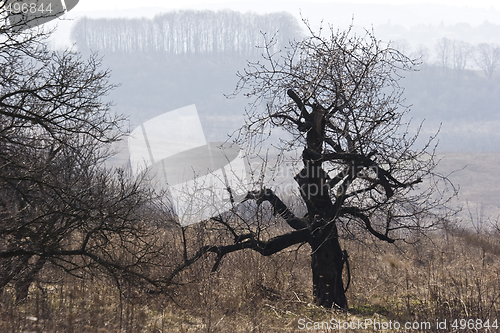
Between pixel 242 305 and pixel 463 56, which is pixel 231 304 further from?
pixel 463 56

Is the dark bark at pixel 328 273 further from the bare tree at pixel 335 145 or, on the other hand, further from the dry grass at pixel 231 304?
the dry grass at pixel 231 304

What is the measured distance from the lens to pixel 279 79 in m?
8.91

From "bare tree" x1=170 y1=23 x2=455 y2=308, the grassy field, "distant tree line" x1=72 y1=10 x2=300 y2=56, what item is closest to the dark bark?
"bare tree" x1=170 y1=23 x2=455 y2=308

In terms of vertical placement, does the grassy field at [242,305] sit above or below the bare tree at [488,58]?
below

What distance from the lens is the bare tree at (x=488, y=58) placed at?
111 metres

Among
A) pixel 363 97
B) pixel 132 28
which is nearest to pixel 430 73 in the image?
pixel 132 28

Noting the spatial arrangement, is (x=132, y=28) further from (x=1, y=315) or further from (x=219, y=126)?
(x=1, y=315)

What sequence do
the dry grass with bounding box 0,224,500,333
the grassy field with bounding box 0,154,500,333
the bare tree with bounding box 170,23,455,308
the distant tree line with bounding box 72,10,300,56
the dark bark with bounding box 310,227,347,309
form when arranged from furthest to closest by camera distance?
1. the distant tree line with bounding box 72,10,300,56
2. the dark bark with bounding box 310,227,347,309
3. the bare tree with bounding box 170,23,455,308
4. the dry grass with bounding box 0,224,500,333
5. the grassy field with bounding box 0,154,500,333

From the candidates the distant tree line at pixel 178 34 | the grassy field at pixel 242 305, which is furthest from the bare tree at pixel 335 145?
the distant tree line at pixel 178 34

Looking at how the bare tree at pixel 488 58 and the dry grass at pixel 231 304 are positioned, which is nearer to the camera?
the dry grass at pixel 231 304

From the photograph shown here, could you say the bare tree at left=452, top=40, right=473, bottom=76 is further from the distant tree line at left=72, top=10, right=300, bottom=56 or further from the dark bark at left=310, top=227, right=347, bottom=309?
the dark bark at left=310, top=227, right=347, bottom=309

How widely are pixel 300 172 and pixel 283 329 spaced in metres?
3.14

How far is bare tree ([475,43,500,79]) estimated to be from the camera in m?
111

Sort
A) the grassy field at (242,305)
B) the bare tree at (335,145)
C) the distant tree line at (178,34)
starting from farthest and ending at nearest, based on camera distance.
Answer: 1. the distant tree line at (178,34)
2. the bare tree at (335,145)
3. the grassy field at (242,305)
